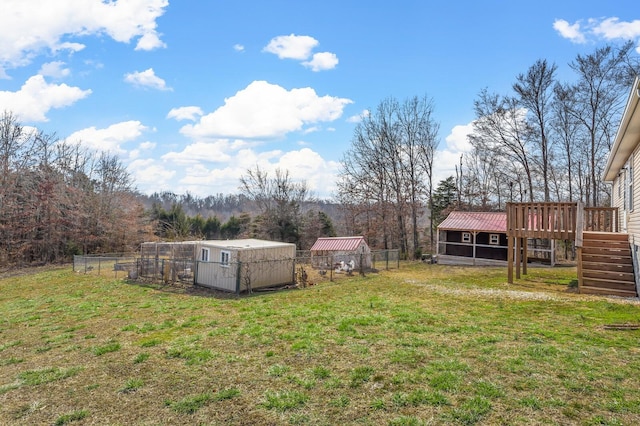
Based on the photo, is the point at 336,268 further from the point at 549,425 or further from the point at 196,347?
the point at 549,425

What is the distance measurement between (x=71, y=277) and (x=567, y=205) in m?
20.6

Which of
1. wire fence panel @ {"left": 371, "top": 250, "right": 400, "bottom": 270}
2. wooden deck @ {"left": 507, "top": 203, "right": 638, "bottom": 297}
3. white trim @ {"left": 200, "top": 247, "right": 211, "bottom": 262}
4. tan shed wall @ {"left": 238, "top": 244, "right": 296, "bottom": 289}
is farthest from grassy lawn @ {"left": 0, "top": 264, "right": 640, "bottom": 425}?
wire fence panel @ {"left": 371, "top": 250, "right": 400, "bottom": 270}

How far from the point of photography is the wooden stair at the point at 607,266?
32.3ft

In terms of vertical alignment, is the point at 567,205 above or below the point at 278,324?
above

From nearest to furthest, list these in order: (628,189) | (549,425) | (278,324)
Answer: (549,425) < (278,324) < (628,189)

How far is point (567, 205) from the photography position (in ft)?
37.7

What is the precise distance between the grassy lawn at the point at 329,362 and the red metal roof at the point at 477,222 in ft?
30.7

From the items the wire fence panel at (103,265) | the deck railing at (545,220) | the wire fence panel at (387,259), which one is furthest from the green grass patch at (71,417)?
the wire fence panel at (387,259)

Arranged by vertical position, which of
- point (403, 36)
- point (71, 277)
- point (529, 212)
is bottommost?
point (71, 277)

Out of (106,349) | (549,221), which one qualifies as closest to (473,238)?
(549,221)

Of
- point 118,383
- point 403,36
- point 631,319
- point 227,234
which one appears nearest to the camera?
point 118,383

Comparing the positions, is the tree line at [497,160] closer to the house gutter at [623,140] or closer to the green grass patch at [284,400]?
the house gutter at [623,140]

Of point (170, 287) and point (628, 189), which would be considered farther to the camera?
point (170, 287)

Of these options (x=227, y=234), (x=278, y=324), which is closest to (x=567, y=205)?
(x=278, y=324)
